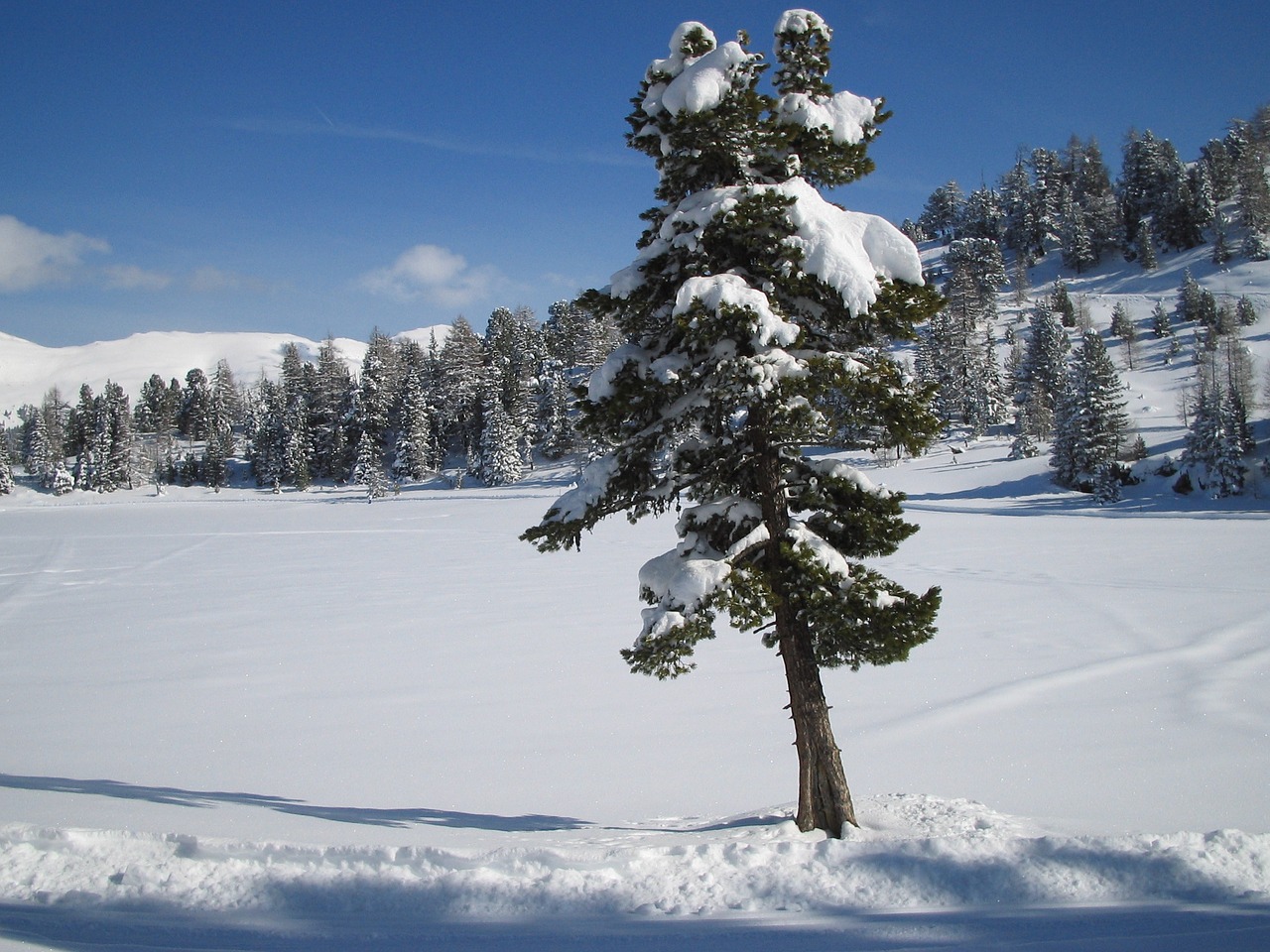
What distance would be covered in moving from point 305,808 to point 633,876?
540 cm

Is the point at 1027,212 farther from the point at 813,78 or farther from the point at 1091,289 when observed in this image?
the point at 813,78

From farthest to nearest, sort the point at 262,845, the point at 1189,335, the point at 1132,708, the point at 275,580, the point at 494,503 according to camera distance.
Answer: the point at 1189,335, the point at 494,503, the point at 275,580, the point at 1132,708, the point at 262,845

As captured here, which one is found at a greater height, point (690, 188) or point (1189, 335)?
point (1189, 335)

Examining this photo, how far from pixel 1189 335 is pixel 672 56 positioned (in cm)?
10145

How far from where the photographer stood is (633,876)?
20.3 ft

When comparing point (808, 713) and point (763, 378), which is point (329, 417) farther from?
point (763, 378)

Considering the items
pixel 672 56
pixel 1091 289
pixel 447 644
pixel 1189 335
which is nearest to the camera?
pixel 672 56

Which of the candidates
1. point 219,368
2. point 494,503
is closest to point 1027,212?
point 494,503

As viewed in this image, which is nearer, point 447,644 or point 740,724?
point 740,724

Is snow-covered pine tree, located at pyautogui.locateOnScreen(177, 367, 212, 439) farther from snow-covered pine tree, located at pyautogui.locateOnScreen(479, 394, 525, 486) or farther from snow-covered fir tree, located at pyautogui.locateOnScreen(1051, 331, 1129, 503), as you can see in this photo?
snow-covered fir tree, located at pyautogui.locateOnScreen(1051, 331, 1129, 503)

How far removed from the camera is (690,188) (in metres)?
7.38

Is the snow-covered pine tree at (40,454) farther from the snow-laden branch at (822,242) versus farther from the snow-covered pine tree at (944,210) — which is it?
the snow-covered pine tree at (944,210)

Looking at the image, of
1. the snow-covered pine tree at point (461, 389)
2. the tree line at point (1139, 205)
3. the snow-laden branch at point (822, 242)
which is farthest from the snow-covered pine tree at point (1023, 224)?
the snow-laden branch at point (822, 242)

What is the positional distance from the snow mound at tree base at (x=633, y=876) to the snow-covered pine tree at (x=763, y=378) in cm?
126
